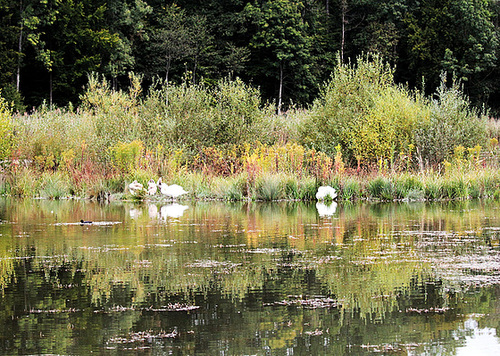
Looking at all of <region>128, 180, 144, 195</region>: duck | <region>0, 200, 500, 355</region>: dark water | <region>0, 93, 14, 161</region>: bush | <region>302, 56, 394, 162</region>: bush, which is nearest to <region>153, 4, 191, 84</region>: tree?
<region>302, 56, 394, 162</region>: bush

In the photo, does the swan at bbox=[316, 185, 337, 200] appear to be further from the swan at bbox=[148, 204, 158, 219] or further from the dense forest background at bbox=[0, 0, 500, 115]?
the dense forest background at bbox=[0, 0, 500, 115]

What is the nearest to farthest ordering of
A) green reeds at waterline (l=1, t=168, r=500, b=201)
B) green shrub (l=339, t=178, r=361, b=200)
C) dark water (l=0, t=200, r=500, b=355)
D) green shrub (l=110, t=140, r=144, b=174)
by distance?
1. dark water (l=0, t=200, r=500, b=355)
2. green reeds at waterline (l=1, t=168, r=500, b=201)
3. green shrub (l=339, t=178, r=361, b=200)
4. green shrub (l=110, t=140, r=144, b=174)

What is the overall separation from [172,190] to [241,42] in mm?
42987

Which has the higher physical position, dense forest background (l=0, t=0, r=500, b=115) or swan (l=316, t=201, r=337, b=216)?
dense forest background (l=0, t=0, r=500, b=115)

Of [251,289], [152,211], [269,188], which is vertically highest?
[269,188]

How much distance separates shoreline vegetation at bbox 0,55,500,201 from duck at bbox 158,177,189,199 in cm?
59

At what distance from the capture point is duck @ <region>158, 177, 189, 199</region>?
19500 millimetres

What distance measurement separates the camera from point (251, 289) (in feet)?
20.3

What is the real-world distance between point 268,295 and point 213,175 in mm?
16207

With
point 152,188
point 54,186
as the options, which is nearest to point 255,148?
point 152,188

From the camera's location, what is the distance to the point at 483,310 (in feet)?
17.4

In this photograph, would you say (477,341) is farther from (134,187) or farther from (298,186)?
(134,187)

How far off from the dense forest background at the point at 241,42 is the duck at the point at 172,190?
30.2m

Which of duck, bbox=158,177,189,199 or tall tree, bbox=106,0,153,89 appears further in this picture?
tall tree, bbox=106,0,153,89
